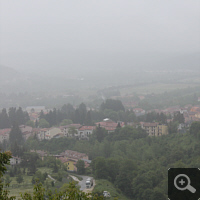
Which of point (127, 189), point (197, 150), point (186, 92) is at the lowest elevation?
point (127, 189)

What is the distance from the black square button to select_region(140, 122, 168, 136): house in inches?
428

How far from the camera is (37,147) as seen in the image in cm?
2567

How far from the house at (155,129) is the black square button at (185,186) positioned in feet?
35.6

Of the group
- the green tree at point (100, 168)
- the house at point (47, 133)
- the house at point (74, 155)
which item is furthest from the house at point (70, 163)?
the house at point (47, 133)

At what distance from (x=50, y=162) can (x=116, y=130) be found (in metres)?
7.96

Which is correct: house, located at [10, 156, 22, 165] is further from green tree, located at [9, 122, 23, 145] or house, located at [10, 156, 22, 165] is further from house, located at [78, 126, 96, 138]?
house, located at [78, 126, 96, 138]

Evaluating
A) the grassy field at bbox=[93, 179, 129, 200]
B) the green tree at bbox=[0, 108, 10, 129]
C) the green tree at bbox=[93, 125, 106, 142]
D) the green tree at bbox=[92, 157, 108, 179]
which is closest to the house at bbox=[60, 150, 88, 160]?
the green tree at bbox=[93, 125, 106, 142]

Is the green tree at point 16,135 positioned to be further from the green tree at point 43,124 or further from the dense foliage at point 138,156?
the green tree at point 43,124

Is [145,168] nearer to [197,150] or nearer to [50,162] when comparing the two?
[197,150]

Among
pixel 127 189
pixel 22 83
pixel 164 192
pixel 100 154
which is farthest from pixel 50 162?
pixel 22 83

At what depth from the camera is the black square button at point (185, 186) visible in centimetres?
1396

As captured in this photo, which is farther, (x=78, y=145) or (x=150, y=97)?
(x=150, y=97)

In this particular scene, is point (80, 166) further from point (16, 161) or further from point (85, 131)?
point (85, 131)

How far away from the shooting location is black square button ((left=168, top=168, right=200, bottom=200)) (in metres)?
14.0
